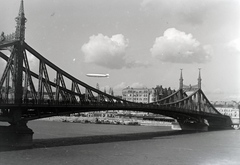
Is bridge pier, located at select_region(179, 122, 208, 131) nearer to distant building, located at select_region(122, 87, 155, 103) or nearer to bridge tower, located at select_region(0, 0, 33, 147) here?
bridge tower, located at select_region(0, 0, 33, 147)

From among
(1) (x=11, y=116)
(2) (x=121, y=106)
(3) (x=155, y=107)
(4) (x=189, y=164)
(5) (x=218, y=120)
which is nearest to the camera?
(4) (x=189, y=164)

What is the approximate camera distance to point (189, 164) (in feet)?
95.1

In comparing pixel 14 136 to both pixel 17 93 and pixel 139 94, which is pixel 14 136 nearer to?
pixel 17 93

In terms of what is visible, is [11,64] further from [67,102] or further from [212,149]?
[212,149]

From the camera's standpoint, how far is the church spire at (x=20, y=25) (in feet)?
116

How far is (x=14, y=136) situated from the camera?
113 feet

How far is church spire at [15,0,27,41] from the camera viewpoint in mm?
35344

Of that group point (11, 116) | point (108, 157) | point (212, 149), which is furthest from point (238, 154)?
point (11, 116)

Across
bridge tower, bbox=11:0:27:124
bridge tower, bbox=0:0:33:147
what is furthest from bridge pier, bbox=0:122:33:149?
bridge tower, bbox=11:0:27:124

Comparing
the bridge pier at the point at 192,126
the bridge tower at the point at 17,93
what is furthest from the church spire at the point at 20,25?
the bridge pier at the point at 192,126

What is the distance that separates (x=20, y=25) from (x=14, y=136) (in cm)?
1088

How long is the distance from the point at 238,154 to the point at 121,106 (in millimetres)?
17901

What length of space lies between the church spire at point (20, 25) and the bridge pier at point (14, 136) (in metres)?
8.75

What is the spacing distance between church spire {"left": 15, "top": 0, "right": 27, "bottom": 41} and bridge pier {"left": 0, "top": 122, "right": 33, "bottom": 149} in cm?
875
